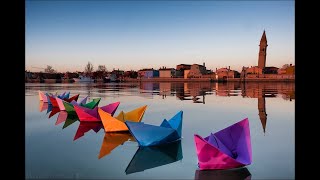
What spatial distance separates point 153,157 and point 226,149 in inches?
63.5

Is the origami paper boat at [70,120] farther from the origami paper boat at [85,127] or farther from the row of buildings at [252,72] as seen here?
the row of buildings at [252,72]

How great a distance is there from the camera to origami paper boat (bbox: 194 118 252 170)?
5492 millimetres

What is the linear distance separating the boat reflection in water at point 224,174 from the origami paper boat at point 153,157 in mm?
1026

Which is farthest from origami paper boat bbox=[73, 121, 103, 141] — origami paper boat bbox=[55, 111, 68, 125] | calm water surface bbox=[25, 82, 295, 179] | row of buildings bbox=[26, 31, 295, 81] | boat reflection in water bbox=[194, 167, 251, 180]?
row of buildings bbox=[26, 31, 295, 81]

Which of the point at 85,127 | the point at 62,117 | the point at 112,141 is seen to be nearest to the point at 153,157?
the point at 112,141

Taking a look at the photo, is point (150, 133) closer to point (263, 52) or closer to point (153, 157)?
point (153, 157)

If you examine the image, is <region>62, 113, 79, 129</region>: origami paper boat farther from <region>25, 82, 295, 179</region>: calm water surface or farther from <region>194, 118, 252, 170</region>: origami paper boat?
<region>194, 118, 252, 170</region>: origami paper boat

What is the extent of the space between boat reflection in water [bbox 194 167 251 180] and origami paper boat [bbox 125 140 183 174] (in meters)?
1.03

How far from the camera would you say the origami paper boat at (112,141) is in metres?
7.32

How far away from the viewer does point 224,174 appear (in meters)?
5.30

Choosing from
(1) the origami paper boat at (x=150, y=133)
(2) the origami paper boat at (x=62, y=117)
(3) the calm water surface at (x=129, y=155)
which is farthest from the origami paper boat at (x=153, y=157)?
(2) the origami paper boat at (x=62, y=117)
